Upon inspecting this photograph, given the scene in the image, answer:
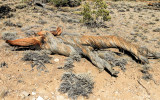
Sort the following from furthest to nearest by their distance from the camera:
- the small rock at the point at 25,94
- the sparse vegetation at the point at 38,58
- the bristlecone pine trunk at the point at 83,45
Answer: the bristlecone pine trunk at the point at 83,45 < the sparse vegetation at the point at 38,58 < the small rock at the point at 25,94

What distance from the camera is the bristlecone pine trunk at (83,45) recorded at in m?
5.47

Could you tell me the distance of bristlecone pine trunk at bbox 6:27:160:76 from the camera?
17.9 ft

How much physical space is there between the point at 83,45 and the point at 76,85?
2315 mm

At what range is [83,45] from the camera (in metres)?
6.05

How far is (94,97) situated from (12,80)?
261cm

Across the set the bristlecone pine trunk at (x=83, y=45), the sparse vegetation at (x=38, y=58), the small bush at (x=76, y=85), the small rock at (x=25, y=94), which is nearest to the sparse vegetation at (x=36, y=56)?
the sparse vegetation at (x=38, y=58)

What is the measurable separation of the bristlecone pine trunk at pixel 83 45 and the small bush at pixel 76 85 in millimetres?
1018

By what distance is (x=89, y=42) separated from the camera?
19.8ft

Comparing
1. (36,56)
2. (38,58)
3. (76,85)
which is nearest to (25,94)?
(76,85)

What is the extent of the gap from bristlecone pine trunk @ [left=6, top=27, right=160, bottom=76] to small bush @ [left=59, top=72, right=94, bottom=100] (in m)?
1.02

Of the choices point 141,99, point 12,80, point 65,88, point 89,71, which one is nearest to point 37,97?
point 65,88

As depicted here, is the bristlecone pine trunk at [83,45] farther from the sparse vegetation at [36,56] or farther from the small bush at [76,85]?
the small bush at [76,85]

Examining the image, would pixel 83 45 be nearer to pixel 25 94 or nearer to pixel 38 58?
pixel 38 58

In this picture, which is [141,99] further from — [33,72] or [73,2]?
[73,2]
